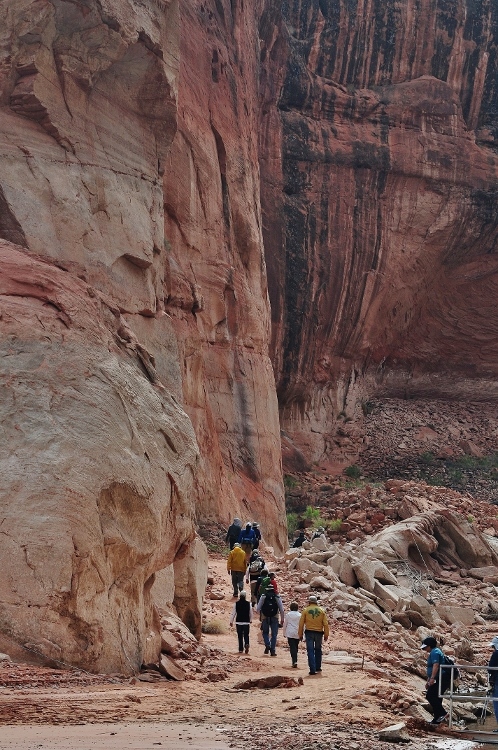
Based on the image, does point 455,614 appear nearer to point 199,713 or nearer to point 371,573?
point 371,573

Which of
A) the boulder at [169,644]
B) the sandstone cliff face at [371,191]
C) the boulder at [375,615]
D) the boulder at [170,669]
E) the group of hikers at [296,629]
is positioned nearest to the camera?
the boulder at [170,669]

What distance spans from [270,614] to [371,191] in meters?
34.4

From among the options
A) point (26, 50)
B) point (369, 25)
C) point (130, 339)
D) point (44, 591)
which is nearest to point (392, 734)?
point (44, 591)

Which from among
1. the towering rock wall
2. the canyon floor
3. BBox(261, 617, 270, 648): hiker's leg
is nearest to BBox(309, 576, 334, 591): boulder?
the towering rock wall

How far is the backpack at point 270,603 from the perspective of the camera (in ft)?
48.7

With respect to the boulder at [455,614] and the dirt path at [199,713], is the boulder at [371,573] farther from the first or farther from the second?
the dirt path at [199,713]

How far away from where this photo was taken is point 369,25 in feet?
156

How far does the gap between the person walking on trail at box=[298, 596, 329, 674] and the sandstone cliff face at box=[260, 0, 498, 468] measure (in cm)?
3100

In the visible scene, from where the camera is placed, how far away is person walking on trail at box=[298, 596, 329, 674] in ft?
44.6

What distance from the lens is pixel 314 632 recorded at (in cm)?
1363

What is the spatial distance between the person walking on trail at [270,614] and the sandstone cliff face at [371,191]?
2971 centimetres

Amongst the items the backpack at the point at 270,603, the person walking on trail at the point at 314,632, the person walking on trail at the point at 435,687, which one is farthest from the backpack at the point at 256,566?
the person walking on trail at the point at 435,687

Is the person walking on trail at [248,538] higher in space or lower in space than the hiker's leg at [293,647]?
higher

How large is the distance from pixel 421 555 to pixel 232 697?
1626 centimetres
